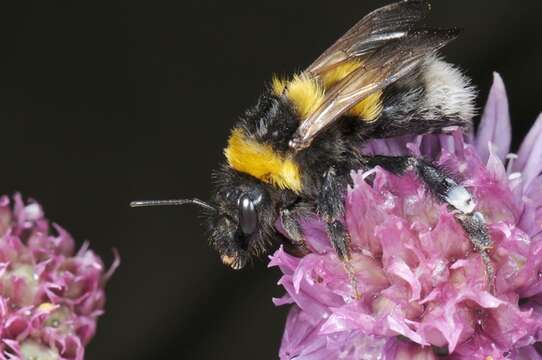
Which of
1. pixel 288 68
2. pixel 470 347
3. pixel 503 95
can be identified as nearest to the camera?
pixel 470 347

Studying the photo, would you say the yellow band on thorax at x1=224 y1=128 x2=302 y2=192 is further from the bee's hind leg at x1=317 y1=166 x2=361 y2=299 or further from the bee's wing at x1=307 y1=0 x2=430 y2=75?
the bee's wing at x1=307 y1=0 x2=430 y2=75

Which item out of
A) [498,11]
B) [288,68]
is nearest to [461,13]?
[498,11]

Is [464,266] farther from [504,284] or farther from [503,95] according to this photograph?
[503,95]

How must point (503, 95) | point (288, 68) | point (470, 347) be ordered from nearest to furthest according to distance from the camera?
point (470, 347)
point (503, 95)
point (288, 68)

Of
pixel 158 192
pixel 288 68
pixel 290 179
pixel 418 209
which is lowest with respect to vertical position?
pixel 158 192

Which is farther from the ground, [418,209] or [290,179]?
[290,179]

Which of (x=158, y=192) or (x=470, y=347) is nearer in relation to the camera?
(x=470, y=347)

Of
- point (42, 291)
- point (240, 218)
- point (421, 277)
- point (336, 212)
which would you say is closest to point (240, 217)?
point (240, 218)
